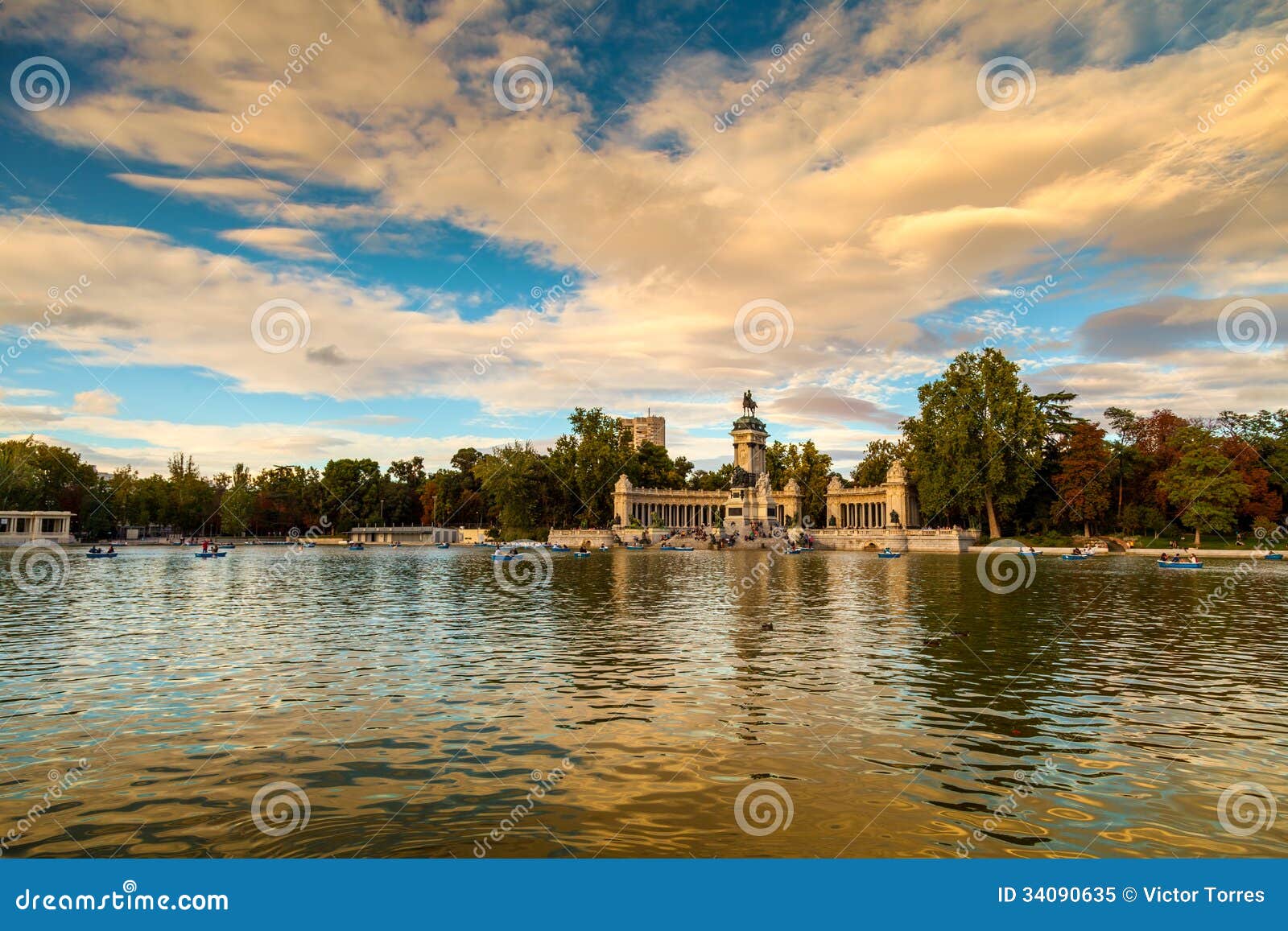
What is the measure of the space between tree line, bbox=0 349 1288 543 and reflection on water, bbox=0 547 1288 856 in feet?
211

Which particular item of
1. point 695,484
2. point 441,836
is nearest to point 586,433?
point 695,484

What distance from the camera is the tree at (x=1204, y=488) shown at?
77062 mm

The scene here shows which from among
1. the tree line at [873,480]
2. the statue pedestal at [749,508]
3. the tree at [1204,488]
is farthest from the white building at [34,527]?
the tree at [1204,488]

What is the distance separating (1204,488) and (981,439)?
21.7 meters

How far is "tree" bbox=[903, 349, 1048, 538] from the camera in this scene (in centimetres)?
8925

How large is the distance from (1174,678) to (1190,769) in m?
7.55

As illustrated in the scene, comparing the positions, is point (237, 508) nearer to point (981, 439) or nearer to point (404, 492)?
point (404, 492)

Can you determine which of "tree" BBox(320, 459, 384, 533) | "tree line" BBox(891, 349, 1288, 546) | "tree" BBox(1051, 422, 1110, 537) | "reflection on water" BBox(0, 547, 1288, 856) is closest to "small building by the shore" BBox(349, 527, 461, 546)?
"tree" BBox(320, 459, 384, 533)

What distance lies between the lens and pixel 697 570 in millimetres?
56312

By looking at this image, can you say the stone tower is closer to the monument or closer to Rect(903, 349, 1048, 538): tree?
the monument

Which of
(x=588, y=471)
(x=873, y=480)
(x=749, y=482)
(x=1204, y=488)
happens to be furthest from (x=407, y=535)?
(x=1204, y=488)

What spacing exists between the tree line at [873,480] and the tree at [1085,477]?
7.5 inches

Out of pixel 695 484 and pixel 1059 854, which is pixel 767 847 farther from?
pixel 695 484

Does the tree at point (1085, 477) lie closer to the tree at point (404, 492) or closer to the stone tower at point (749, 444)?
the stone tower at point (749, 444)
